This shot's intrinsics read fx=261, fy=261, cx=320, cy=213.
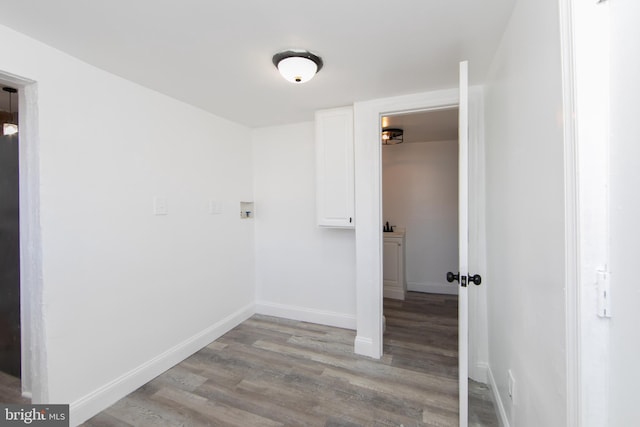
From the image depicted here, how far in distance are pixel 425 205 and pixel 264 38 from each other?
352 cm

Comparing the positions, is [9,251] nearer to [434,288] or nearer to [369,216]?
[369,216]

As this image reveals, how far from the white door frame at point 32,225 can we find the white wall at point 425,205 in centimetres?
403

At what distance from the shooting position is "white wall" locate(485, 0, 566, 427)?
880 mm

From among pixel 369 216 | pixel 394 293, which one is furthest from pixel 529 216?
pixel 394 293

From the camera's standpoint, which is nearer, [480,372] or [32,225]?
[32,225]

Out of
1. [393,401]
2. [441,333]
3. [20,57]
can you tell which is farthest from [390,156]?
[20,57]

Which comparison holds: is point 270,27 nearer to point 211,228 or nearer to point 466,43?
point 466,43

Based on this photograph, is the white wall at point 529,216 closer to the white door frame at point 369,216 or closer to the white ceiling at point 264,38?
the white ceiling at point 264,38

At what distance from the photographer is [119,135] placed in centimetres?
190

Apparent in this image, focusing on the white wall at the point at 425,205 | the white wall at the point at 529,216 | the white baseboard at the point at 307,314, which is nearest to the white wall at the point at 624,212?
the white wall at the point at 529,216

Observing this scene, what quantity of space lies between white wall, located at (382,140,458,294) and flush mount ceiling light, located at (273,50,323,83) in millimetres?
2981

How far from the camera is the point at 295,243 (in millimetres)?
3160

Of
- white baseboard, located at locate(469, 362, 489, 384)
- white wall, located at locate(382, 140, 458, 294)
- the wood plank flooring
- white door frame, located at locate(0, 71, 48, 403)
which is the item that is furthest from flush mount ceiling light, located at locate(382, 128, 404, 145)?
white door frame, located at locate(0, 71, 48, 403)

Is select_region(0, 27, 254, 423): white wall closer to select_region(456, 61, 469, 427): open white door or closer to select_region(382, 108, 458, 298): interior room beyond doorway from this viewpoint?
select_region(456, 61, 469, 427): open white door
